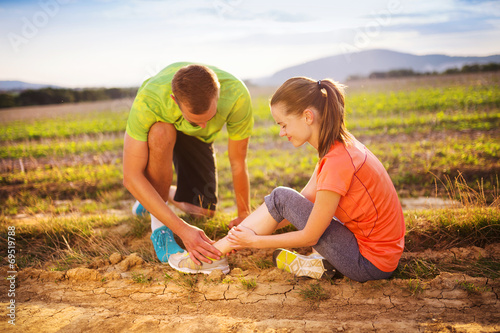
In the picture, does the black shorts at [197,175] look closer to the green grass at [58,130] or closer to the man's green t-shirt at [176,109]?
the man's green t-shirt at [176,109]

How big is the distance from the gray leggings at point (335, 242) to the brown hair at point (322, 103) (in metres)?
0.41

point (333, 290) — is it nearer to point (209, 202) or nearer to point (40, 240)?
point (209, 202)

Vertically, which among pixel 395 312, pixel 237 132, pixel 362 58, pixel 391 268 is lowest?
pixel 395 312

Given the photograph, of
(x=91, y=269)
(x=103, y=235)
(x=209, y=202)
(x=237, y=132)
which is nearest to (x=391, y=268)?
(x=237, y=132)

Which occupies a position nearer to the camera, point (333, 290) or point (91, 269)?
point (333, 290)

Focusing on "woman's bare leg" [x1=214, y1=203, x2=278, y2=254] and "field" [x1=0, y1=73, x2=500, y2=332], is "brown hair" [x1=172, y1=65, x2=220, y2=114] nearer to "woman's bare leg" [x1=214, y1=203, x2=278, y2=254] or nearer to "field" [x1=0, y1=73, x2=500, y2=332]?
"woman's bare leg" [x1=214, y1=203, x2=278, y2=254]

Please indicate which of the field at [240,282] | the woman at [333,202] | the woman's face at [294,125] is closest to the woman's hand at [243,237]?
the woman at [333,202]

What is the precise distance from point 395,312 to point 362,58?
47994mm

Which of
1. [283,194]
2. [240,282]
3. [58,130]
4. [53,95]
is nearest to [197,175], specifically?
[240,282]

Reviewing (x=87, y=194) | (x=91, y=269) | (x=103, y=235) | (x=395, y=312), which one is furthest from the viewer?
(x=87, y=194)

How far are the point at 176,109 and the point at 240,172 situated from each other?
0.87m

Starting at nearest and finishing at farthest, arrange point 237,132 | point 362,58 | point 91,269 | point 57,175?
point 91,269 < point 237,132 < point 57,175 < point 362,58

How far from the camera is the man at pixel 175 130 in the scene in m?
2.50

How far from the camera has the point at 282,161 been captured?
6.51 m
